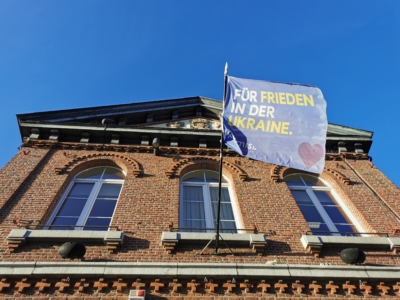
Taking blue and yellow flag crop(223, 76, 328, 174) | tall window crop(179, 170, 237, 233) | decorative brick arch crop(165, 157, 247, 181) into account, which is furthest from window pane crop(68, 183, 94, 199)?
blue and yellow flag crop(223, 76, 328, 174)

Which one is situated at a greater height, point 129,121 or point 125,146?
point 129,121

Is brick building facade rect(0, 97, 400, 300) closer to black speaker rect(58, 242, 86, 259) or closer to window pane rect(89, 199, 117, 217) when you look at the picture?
window pane rect(89, 199, 117, 217)

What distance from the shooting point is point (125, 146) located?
1191cm

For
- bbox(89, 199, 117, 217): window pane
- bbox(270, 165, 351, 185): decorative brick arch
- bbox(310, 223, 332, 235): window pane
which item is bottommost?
bbox(310, 223, 332, 235): window pane

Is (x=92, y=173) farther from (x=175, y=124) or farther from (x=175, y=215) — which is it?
(x=175, y=124)

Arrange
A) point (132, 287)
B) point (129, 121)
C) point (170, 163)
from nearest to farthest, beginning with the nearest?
point (132, 287) → point (170, 163) → point (129, 121)

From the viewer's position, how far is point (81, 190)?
10273 mm

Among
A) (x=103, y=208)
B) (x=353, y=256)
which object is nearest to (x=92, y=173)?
(x=103, y=208)

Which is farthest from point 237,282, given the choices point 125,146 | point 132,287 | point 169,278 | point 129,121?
point 129,121

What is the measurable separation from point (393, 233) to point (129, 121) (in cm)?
962

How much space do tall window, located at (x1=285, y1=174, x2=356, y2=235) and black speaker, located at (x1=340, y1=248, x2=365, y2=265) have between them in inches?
45.7

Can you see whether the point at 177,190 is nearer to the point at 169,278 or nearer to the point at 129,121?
the point at 169,278

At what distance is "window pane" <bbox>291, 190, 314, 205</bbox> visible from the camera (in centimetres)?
1045

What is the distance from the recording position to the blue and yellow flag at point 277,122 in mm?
7395
